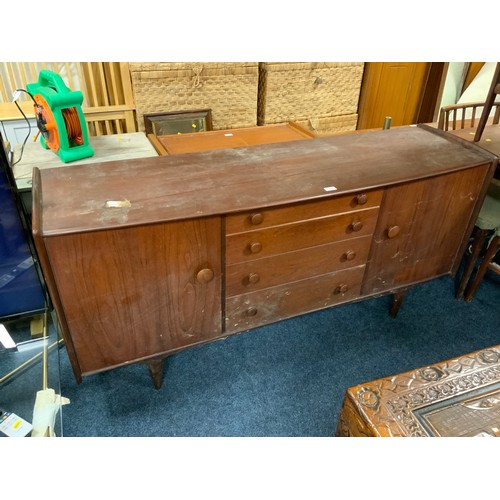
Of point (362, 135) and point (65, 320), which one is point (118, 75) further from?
point (65, 320)

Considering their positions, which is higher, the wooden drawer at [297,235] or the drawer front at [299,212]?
the drawer front at [299,212]

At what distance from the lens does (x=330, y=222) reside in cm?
149

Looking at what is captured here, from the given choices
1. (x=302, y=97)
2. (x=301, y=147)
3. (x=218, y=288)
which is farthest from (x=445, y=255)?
(x=302, y=97)

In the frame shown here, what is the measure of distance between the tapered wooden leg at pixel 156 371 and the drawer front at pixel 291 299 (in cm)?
28

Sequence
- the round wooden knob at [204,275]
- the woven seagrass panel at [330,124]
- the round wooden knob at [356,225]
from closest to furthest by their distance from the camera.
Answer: the round wooden knob at [204,275], the round wooden knob at [356,225], the woven seagrass panel at [330,124]

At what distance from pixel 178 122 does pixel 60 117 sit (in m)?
0.85

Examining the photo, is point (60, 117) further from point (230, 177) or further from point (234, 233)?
point (234, 233)

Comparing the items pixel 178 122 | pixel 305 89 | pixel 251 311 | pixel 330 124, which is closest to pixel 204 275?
pixel 251 311

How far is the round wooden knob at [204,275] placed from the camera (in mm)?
1380

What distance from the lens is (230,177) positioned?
4.93ft

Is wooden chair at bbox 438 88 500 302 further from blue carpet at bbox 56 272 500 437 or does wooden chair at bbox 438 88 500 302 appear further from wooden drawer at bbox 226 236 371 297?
wooden drawer at bbox 226 236 371 297

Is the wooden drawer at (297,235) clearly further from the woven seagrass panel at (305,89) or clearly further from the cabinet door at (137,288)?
the woven seagrass panel at (305,89)

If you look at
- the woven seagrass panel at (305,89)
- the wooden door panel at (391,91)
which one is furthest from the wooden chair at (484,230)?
the wooden door panel at (391,91)

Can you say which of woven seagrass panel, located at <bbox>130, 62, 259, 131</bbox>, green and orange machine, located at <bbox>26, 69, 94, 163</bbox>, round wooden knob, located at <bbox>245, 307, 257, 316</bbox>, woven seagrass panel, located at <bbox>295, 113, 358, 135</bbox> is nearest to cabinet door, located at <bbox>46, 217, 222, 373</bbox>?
round wooden knob, located at <bbox>245, 307, 257, 316</bbox>
